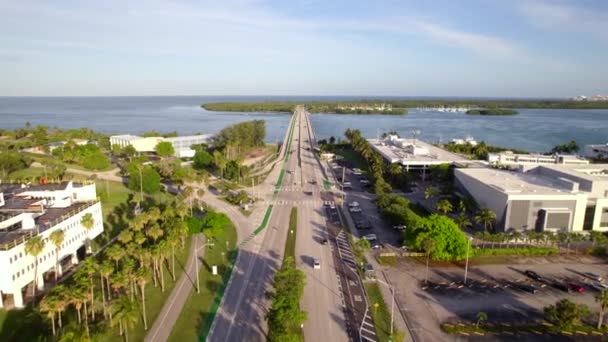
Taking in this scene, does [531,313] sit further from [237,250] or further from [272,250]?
[237,250]

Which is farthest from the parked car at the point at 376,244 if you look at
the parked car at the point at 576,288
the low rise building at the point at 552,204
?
the parked car at the point at 576,288

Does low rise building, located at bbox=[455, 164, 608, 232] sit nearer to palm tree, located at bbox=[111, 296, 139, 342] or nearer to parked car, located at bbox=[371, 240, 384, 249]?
parked car, located at bbox=[371, 240, 384, 249]

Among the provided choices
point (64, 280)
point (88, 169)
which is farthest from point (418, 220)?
point (88, 169)

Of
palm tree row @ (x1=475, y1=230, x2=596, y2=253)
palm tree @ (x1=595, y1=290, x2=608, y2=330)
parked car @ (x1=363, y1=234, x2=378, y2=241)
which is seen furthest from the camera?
parked car @ (x1=363, y1=234, x2=378, y2=241)

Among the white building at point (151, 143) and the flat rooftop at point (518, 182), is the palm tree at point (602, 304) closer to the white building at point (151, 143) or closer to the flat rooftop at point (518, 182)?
the flat rooftop at point (518, 182)

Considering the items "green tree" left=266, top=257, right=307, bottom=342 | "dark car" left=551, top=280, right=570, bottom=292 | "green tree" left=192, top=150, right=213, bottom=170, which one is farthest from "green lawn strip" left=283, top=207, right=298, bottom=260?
"green tree" left=192, top=150, right=213, bottom=170

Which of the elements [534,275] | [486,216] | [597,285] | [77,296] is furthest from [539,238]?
[77,296]

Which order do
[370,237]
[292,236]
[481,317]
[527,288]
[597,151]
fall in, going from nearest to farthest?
[481,317]
[527,288]
[370,237]
[292,236]
[597,151]

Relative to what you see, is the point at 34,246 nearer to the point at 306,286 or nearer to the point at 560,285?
the point at 306,286
